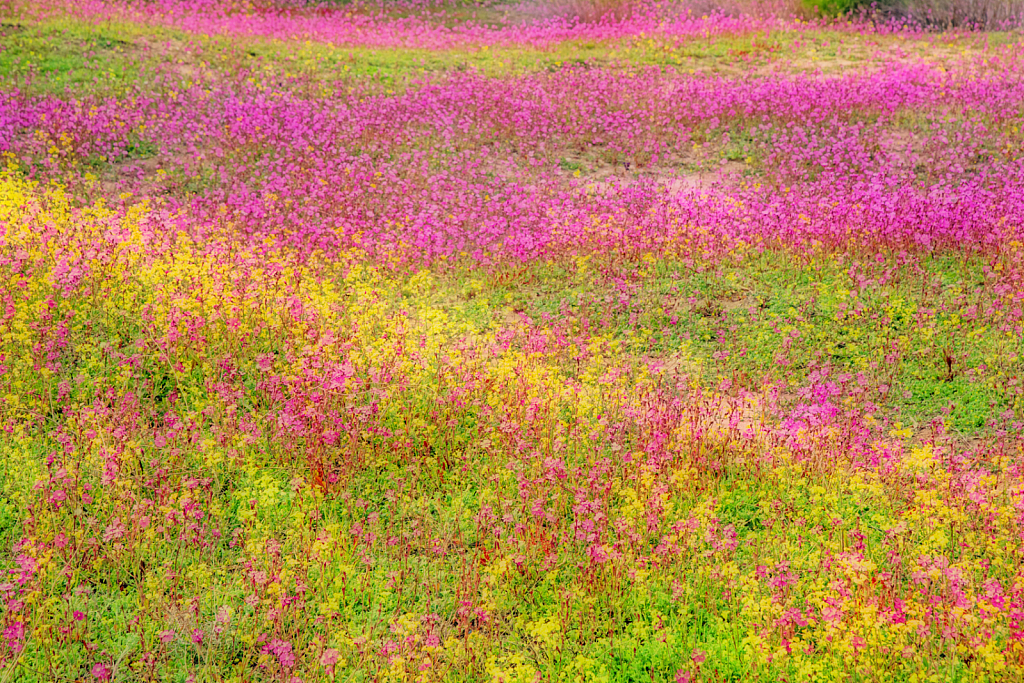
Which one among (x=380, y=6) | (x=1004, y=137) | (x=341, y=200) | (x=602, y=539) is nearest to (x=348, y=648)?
(x=602, y=539)

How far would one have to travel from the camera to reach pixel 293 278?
7.20 m

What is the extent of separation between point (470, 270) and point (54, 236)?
12.3ft

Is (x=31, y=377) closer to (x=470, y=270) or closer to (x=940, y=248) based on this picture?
(x=470, y=270)

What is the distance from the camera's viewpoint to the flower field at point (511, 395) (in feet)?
12.4

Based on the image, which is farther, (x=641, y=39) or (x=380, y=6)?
(x=380, y=6)

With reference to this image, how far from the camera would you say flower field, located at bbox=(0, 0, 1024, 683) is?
3777mm

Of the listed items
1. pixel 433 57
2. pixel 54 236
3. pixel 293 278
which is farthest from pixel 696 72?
pixel 54 236

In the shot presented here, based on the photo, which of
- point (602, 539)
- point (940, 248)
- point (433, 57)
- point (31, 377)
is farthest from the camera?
point (433, 57)

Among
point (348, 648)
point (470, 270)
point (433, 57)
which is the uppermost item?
point (433, 57)

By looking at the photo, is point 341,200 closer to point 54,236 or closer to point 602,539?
point 54,236

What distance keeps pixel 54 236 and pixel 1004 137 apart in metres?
11.1

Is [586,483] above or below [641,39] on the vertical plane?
below

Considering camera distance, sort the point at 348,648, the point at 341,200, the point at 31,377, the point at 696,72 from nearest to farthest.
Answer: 1. the point at 348,648
2. the point at 31,377
3. the point at 341,200
4. the point at 696,72

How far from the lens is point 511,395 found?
5441 mm
